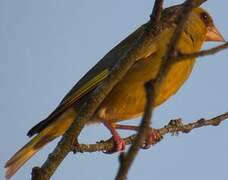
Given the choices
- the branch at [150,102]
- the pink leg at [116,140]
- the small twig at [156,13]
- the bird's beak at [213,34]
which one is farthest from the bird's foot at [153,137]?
the branch at [150,102]

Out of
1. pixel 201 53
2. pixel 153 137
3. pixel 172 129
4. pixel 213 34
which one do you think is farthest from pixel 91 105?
pixel 213 34

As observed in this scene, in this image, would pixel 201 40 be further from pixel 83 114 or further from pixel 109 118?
pixel 83 114

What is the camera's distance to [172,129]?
14.5ft

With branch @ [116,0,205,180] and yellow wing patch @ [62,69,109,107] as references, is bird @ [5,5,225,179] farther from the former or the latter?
branch @ [116,0,205,180]

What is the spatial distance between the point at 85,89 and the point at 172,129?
919 millimetres

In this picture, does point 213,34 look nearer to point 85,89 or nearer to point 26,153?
point 85,89

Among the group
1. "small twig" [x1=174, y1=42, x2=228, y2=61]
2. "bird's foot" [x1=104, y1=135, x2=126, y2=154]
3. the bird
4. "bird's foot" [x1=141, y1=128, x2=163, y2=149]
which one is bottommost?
"small twig" [x1=174, y1=42, x2=228, y2=61]

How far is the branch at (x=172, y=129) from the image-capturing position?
12.7 feet

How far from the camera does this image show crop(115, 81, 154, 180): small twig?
1.73m

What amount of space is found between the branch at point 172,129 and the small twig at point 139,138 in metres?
1.99

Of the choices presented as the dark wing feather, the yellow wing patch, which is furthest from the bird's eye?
the yellow wing patch

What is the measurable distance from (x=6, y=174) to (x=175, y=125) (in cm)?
152

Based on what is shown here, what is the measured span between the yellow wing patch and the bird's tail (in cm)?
36

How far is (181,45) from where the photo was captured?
5.23m
